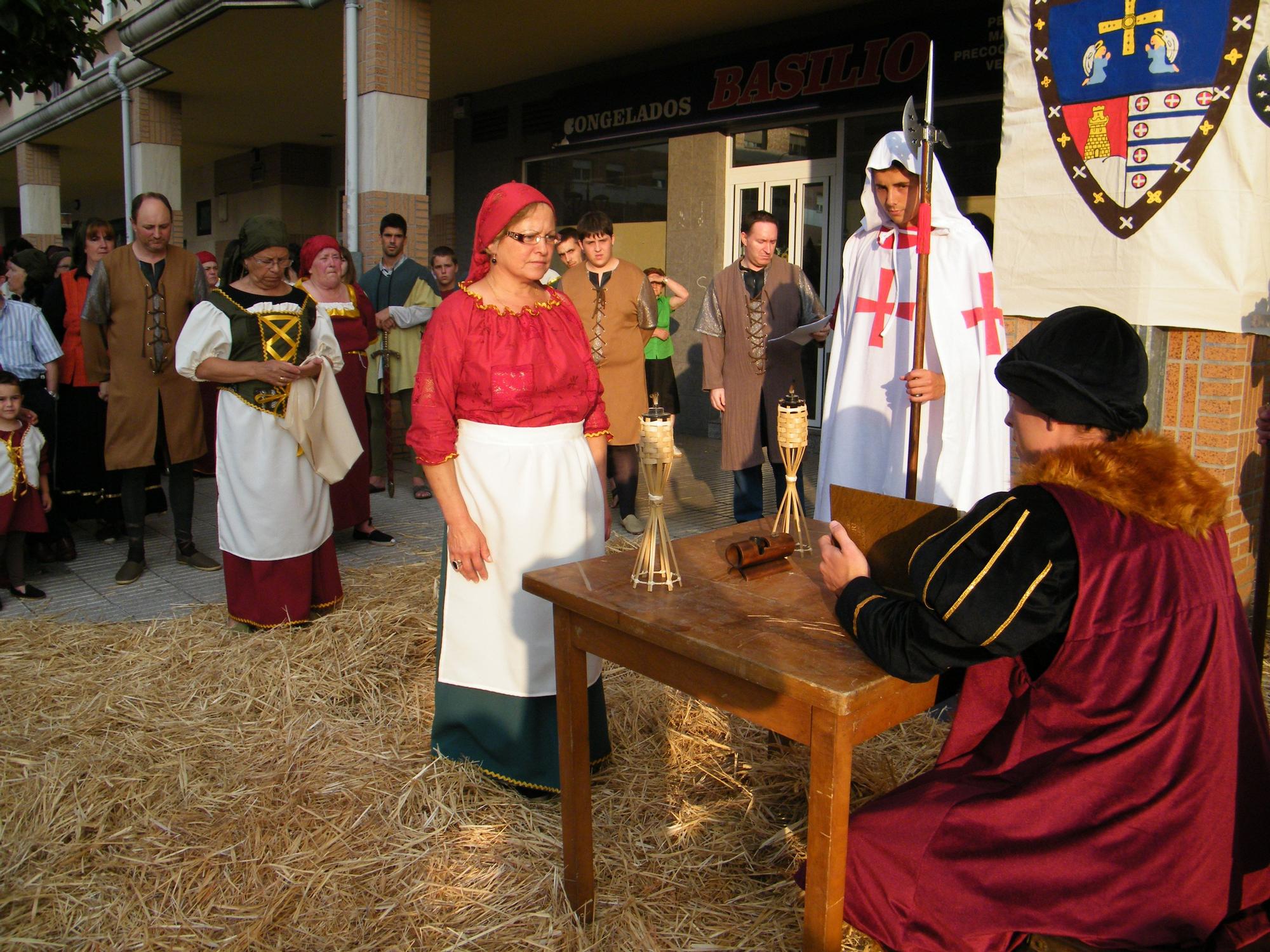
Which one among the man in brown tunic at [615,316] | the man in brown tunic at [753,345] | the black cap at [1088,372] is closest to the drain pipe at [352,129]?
the man in brown tunic at [615,316]

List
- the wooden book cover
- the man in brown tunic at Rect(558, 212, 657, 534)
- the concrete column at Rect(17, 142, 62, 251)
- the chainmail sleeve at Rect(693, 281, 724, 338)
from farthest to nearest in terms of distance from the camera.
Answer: the concrete column at Rect(17, 142, 62, 251), the man in brown tunic at Rect(558, 212, 657, 534), the chainmail sleeve at Rect(693, 281, 724, 338), the wooden book cover

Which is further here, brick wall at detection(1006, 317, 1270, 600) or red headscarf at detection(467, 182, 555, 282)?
brick wall at detection(1006, 317, 1270, 600)

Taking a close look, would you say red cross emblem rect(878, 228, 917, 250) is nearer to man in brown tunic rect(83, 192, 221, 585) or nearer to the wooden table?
the wooden table

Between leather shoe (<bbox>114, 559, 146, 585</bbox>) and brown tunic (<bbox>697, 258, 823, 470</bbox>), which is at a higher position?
brown tunic (<bbox>697, 258, 823, 470</bbox>)

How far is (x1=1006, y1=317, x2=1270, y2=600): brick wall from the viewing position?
4.45m

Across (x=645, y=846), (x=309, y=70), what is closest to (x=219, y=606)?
(x=645, y=846)

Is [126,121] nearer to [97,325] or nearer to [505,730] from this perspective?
[97,325]

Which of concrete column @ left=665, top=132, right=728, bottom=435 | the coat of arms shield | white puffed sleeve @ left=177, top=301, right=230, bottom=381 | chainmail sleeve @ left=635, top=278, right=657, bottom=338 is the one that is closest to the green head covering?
white puffed sleeve @ left=177, top=301, right=230, bottom=381

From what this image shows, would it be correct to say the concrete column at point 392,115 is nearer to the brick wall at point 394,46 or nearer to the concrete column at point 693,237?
the brick wall at point 394,46

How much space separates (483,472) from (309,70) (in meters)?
11.3

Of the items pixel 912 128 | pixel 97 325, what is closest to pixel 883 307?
pixel 912 128

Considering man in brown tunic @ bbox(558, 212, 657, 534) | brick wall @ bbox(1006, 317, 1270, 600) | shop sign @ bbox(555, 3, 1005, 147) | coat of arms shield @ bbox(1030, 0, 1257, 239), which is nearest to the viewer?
coat of arms shield @ bbox(1030, 0, 1257, 239)

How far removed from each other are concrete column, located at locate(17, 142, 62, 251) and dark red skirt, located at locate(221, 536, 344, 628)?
14.8 m

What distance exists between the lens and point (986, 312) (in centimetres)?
385
